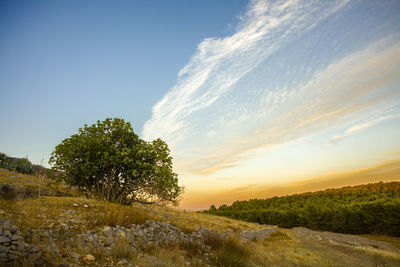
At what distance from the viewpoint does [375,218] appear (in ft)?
156

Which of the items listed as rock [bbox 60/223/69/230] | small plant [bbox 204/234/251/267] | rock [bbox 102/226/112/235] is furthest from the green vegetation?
small plant [bbox 204/234/251/267]

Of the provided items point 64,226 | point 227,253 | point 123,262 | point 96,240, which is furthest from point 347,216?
point 64,226

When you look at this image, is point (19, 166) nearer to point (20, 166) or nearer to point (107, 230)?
point (20, 166)

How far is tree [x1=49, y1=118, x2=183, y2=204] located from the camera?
49.3 ft

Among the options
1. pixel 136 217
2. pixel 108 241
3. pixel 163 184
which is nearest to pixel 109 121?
pixel 163 184

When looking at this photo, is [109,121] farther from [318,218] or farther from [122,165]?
[318,218]

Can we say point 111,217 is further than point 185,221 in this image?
No

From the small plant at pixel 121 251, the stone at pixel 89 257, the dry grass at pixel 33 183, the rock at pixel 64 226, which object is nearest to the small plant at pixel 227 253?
the small plant at pixel 121 251

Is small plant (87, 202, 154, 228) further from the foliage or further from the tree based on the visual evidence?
the foliage

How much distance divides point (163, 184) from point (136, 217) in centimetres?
489

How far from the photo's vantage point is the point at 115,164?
14781mm

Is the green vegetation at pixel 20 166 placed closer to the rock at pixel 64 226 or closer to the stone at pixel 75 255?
the rock at pixel 64 226

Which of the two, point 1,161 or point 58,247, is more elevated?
point 1,161

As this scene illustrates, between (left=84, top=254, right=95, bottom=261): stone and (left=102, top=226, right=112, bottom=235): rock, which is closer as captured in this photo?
(left=84, top=254, right=95, bottom=261): stone
